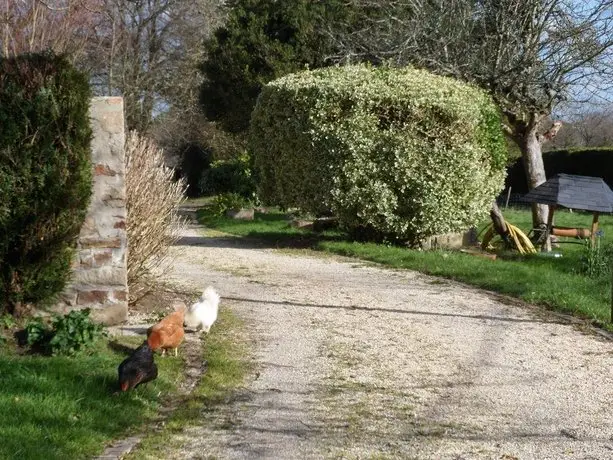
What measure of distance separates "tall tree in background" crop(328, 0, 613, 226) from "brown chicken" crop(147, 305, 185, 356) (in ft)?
35.5

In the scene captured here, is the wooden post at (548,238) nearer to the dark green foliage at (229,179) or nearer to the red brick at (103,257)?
the red brick at (103,257)

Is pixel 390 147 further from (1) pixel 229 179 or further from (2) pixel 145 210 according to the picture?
(1) pixel 229 179

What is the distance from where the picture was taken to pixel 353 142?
1383 cm

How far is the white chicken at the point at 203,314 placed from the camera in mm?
7254

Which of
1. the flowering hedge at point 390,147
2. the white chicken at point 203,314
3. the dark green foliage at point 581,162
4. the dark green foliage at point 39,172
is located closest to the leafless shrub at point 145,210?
the white chicken at point 203,314

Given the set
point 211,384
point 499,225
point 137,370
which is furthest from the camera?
point 499,225

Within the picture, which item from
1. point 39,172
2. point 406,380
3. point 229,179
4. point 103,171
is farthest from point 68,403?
point 229,179

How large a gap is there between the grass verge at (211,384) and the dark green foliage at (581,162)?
78.4 ft

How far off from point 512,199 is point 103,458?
29.1 metres

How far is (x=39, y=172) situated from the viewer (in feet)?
21.5

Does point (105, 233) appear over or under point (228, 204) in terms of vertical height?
over

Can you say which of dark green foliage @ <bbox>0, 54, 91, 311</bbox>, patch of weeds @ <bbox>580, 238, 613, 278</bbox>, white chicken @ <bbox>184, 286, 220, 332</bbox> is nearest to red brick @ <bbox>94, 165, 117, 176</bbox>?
dark green foliage @ <bbox>0, 54, 91, 311</bbox>

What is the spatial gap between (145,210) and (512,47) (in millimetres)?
9875

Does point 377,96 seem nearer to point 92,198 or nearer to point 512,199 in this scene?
point 92,198
